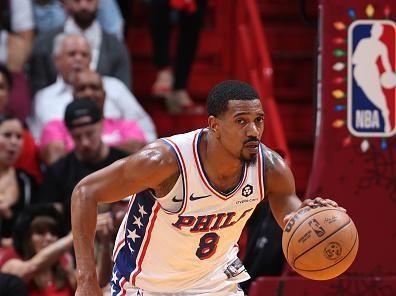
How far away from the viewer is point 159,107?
33.4 ft

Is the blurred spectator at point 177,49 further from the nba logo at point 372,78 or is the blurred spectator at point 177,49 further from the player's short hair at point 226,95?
the player's short hair at point 226,95

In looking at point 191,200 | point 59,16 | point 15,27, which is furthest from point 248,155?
point 59,16

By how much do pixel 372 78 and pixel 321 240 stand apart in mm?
1825

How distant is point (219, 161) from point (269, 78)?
12.0 feet

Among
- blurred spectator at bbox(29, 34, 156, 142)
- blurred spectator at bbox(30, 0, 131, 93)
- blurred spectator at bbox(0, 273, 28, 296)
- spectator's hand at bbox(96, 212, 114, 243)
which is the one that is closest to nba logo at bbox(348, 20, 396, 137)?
spectator's hand at bbox(96, 212, 114, 243)

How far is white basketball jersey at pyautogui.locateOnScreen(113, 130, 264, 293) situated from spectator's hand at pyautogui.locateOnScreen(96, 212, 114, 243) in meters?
1.34

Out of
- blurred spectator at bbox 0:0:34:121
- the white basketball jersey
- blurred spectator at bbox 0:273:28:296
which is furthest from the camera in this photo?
blurred spectator at bbox 0:0:34:121

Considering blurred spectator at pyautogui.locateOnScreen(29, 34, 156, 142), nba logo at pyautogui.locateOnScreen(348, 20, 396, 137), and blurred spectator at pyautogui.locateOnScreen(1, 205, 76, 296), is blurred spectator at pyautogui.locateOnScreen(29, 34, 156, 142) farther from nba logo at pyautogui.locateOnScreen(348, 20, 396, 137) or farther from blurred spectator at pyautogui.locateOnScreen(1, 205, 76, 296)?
nba logo at pyautogui.locateOnScreen(348, 20, 396, 137)

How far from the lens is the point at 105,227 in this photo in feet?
23.3

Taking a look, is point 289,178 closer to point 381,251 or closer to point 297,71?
point 381,251

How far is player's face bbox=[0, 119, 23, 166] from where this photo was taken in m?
8.34

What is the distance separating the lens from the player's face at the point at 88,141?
8242 mm

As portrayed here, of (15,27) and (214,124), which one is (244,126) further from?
(15,27)

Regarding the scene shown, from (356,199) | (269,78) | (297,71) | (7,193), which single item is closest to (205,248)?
(356,199)
